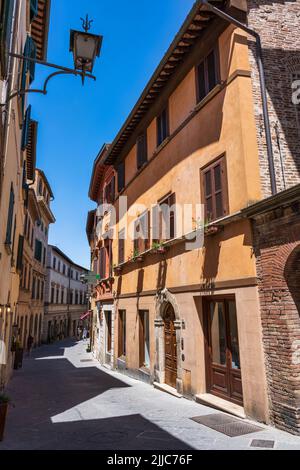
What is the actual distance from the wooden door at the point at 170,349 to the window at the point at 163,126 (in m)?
6.08

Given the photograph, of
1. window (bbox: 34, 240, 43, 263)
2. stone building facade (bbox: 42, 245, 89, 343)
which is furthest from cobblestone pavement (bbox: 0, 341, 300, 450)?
stone building facade (bbox: 42, 245, 89, 343)

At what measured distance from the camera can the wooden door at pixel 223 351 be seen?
819 centimetres

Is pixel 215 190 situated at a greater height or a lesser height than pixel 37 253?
lesser

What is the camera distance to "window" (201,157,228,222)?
8633 mm

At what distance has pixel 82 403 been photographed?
959 centimetres

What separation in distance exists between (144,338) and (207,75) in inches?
379

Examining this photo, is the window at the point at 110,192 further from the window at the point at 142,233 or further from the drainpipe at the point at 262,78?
the drainpipe at the point at 262,78

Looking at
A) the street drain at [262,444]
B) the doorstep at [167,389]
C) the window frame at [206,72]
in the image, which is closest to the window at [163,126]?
the window frame at [206,72]

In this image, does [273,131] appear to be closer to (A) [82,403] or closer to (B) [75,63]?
(B) [75,63]

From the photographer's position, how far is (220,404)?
26.6ft

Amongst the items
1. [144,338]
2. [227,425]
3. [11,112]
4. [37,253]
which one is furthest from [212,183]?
[37,253]

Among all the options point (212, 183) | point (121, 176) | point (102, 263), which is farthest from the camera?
point (102, 263)

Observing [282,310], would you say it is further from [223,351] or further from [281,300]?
[223,351]

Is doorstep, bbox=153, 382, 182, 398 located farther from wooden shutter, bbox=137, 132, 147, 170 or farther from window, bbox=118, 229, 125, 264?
wooden shutter, bbox=137, 132, 147, 170
